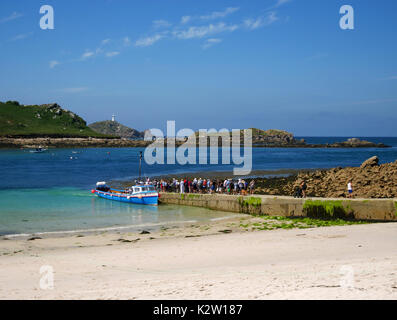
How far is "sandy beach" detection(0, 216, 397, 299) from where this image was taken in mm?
10016

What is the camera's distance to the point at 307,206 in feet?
85.7

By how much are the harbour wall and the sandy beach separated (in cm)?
348

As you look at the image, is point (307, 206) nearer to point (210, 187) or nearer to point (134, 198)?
point (210, 187)

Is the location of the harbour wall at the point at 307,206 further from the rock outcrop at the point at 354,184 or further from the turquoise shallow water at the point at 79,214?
the rock outcrop at the point at 354,184

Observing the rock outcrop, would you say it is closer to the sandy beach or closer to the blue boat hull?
the blue boat hull

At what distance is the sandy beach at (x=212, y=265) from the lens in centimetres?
1002

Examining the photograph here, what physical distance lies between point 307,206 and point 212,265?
1426 cm

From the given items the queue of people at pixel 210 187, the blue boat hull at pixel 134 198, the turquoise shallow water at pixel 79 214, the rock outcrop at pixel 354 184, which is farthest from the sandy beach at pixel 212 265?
the blue boat hull at pixel 134 198

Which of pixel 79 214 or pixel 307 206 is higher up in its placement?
pixel 307 206

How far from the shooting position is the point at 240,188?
33.9 metres

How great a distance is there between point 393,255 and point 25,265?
13235 millimetres

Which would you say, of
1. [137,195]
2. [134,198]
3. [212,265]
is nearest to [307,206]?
[212,265]

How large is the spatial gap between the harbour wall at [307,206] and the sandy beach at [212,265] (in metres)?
3.48

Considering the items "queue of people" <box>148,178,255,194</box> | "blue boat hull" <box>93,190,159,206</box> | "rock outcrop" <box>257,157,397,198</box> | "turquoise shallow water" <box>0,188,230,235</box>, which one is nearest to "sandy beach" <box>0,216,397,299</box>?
"turquoise shallow water" <box>0,188,230,235</box>
